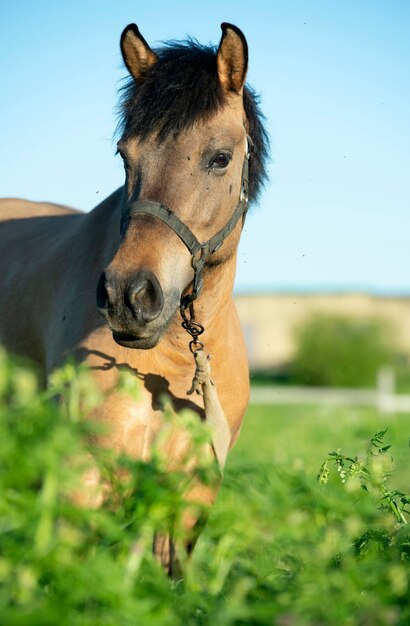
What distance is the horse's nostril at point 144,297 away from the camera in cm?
346

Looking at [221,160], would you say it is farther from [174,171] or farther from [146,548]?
[146,548]

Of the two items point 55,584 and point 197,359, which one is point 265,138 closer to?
point 197,359

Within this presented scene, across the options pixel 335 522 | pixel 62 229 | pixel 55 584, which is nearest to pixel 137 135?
pixel 62 229

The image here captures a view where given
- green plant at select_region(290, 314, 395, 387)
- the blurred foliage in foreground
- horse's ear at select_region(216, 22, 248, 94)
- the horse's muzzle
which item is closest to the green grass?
horse's ear at select_region(216, 22, 248, 94)

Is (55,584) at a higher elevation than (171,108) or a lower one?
lower

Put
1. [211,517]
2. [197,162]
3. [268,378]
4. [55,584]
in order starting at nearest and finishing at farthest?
[55,584], [211,517], [197,162], [268,378]

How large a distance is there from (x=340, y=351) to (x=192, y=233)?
47.5m

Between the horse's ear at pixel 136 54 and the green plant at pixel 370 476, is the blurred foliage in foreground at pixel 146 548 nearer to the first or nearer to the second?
the green plant at pixel 370 476

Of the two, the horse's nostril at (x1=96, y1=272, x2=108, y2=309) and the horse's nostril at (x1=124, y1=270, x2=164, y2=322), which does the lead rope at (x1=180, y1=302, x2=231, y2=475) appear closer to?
the horse's nostril at (x1=124, y1=270, x2=164, y2=322)

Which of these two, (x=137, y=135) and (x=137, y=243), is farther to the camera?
(x=137, y=135)

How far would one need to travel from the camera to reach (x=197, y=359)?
13.7 feet

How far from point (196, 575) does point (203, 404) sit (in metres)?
2.36

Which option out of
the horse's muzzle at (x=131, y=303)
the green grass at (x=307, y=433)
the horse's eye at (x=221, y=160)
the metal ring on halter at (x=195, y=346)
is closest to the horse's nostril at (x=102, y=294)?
the horse's muzzle at (x=131, y=303)

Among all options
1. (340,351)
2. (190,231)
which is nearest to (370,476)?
(190,231)
